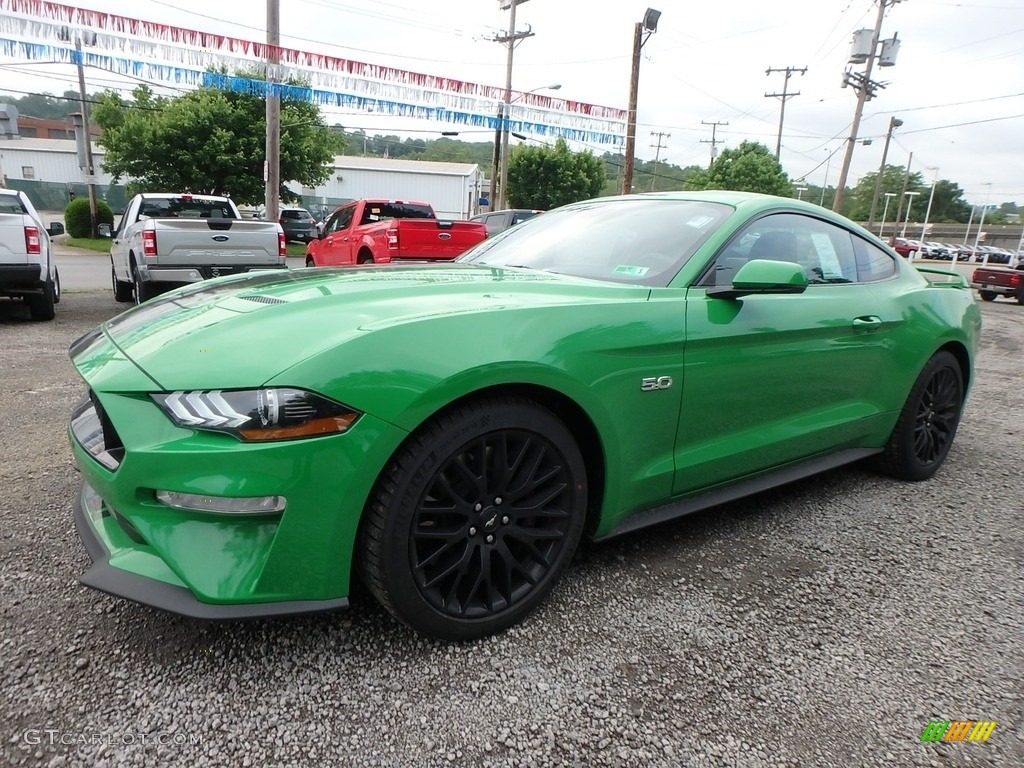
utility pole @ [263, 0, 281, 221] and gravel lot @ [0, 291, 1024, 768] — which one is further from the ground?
utility pole @ [263, 0, 281, 221]

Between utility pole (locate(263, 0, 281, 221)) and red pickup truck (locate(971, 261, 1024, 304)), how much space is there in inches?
729

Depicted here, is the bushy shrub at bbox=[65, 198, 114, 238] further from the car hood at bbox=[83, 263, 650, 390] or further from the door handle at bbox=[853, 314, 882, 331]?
the door handle at bbox=[853, 314, 882, 331]

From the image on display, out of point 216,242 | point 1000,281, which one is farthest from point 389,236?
point 1000,281

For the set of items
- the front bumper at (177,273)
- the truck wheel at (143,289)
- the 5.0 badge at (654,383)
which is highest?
the 5.0 badge at (654,383)

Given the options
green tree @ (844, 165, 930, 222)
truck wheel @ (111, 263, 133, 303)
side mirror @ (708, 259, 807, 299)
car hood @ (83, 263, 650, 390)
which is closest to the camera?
car hood @ (83, 263, 650, 390)

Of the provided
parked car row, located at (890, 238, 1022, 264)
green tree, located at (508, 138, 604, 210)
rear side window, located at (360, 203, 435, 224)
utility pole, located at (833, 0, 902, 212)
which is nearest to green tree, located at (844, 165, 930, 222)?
parked car row, located at (890, 238, 1022, 264)

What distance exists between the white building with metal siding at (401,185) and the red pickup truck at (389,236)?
3638 centimetres

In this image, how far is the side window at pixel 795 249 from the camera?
265cm

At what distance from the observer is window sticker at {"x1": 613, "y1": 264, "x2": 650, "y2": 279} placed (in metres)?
2.55

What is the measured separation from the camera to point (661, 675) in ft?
6.33

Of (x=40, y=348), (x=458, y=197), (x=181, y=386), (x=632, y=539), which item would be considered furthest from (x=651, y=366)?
(x=458, y=197)

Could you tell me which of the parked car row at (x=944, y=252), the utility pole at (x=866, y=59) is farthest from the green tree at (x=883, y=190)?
the utility pole at (x=866, y=59)

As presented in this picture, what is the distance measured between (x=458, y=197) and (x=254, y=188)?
2740cm

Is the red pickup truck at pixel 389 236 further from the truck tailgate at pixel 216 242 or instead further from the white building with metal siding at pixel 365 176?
the white building with metal siding at pixel 365 176
